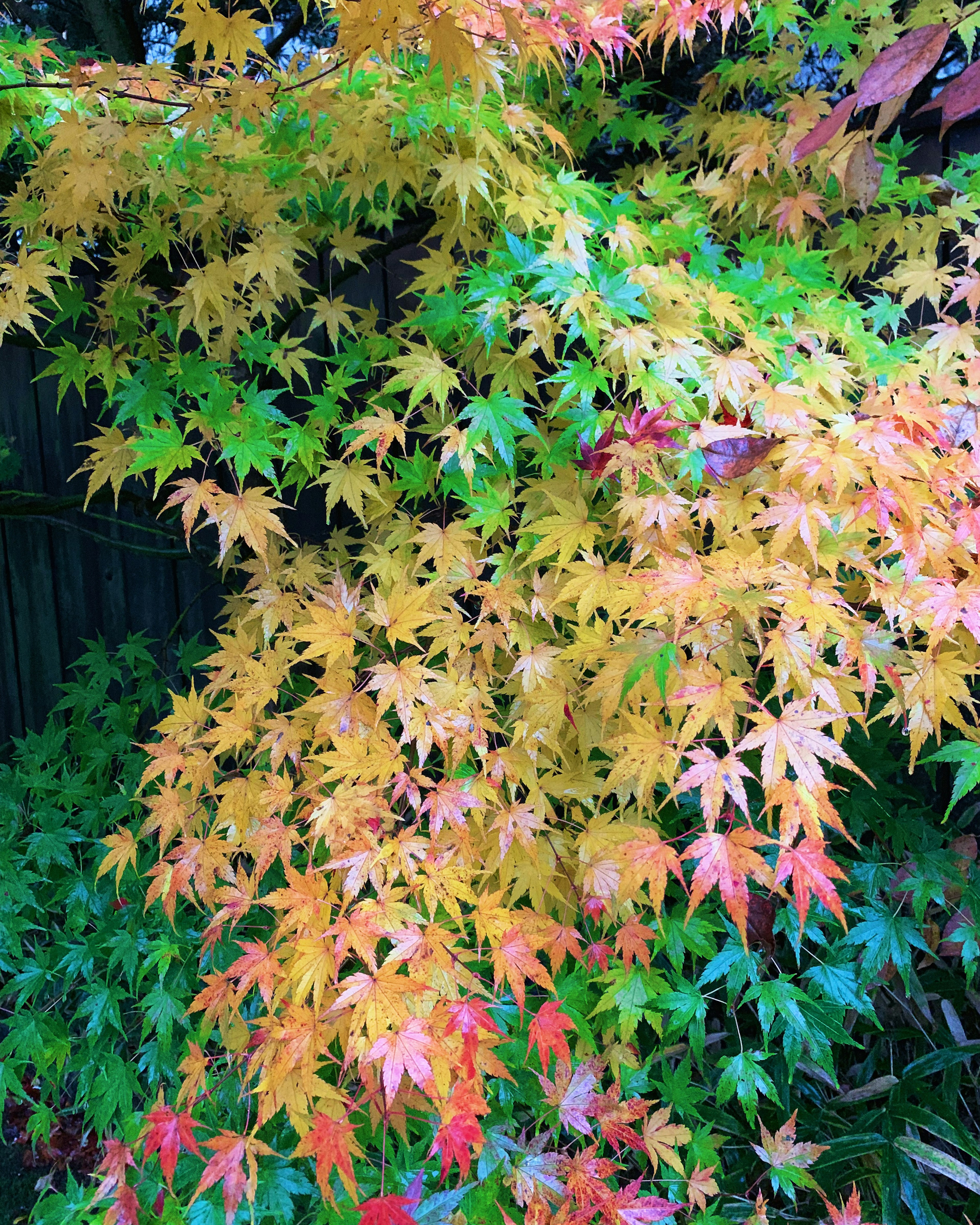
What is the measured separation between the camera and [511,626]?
1.65 metres

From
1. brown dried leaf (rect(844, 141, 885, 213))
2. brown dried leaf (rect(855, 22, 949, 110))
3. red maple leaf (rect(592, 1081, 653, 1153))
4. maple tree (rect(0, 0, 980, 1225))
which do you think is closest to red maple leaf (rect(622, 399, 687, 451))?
maple tree (rect(0, 0, 980, 1225))

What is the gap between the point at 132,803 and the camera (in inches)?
97.8

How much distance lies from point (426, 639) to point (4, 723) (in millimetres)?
2531

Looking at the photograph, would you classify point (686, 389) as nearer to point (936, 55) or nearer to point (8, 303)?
point (936, 55)

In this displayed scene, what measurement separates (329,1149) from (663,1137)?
Result: 0.74 meters

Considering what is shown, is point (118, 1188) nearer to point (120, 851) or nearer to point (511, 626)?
point (120, 851)

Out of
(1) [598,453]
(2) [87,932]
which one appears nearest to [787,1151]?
(1) [598,453]

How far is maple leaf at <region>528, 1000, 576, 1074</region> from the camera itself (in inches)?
58.9

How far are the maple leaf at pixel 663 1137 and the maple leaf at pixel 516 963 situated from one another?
500 millimetres

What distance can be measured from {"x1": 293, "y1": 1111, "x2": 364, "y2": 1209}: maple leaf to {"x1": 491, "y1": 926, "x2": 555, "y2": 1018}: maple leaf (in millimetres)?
320

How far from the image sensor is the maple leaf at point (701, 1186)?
1.70 m

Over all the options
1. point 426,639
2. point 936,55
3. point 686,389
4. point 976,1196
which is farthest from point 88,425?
point 976,1196

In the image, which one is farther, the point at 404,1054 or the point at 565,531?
A: the point at 565,531

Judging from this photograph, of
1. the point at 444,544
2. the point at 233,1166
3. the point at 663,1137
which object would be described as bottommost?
the point at 663,1137
